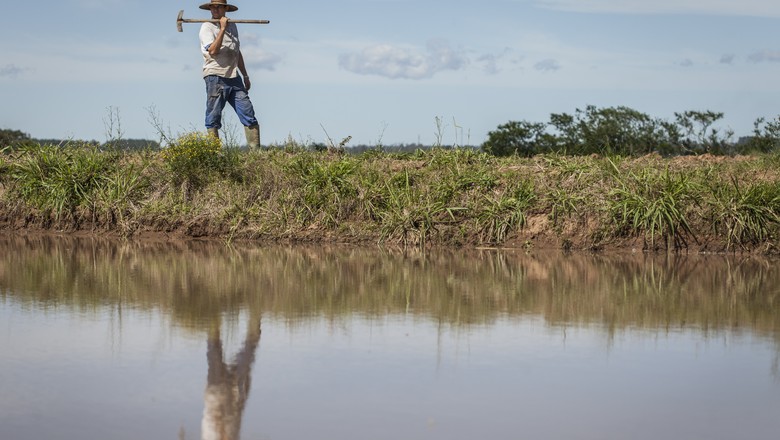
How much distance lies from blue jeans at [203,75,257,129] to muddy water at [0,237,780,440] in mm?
4243

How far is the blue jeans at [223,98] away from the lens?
16.4m

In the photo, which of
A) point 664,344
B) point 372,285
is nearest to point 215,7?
point 372,285

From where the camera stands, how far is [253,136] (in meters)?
16.9

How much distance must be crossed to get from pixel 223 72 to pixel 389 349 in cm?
936

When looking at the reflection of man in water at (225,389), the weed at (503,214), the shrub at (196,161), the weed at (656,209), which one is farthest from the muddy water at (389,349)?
the shrub at (196,161)

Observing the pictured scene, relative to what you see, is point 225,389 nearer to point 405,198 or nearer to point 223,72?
point 405,198

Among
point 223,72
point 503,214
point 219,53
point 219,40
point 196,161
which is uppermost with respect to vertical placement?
point 219,40

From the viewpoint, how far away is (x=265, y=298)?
10031 mm

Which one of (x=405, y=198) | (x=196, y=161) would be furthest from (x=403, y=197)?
(x=196, y=161)

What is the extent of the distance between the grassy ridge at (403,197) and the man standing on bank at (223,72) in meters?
0.60

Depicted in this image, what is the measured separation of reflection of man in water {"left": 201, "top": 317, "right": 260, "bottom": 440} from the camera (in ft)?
18.8

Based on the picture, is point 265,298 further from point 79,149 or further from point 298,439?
point 79,149

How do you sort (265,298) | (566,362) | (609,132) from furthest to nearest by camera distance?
(609,132) < (265,298) < (566,362)

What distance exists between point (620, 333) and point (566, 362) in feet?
4.12
